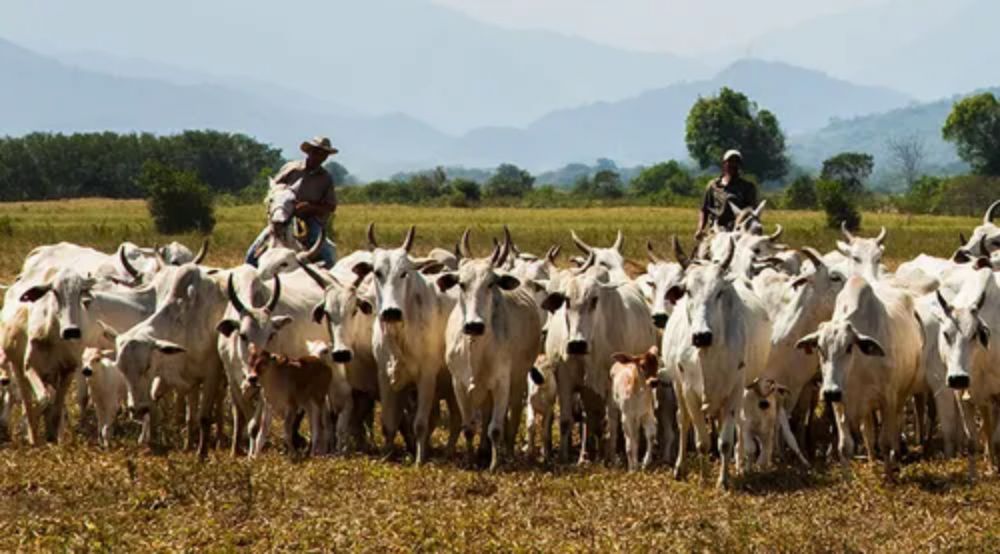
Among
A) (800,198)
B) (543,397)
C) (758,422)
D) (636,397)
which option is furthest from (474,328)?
(800,198)

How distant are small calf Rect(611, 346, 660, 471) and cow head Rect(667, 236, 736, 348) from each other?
69cm

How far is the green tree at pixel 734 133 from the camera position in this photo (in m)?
97.7

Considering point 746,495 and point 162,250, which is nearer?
point 746,495

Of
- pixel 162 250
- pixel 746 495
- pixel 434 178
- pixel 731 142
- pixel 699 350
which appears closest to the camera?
pixel 746 495

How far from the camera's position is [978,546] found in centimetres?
926

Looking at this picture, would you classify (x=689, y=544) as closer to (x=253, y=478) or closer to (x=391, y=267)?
(x=253, y=478)

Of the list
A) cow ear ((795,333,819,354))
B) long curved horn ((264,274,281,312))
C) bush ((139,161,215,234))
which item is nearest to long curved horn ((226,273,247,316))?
long curved horn ((264,274,281,312))

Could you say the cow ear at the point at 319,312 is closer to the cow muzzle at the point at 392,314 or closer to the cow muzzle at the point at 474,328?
the cow muzzle at the point at 392,314

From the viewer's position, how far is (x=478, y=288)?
41.8 ft

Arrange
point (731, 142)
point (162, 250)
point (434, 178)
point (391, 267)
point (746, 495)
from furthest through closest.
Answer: point (731, 142), point (434, 178), point (162, 250), point (391, 267), point (746, 495)

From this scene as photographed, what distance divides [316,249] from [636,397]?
3.89 metres

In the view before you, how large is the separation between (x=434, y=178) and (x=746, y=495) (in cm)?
7420

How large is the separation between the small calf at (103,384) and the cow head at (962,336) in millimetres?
6500

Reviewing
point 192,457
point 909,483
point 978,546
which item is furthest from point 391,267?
point 978,546
